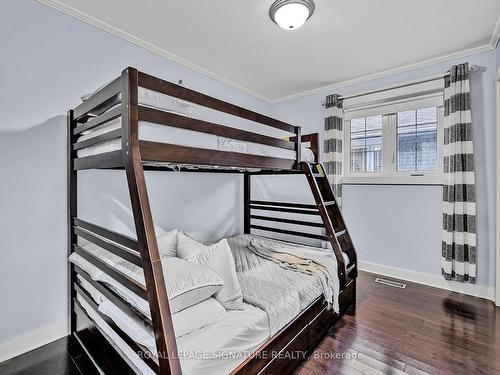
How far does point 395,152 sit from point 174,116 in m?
2.81

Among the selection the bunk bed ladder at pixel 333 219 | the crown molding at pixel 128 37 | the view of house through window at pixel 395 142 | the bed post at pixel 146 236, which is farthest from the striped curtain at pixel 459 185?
the bed post at pixel 146 236

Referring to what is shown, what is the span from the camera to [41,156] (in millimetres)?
1859

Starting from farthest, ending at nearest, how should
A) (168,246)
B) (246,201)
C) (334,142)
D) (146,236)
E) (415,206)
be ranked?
(246,201)
(334,142)
(415,206)
(168,246)
(146,236)

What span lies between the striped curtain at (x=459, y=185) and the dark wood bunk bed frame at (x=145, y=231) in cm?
126

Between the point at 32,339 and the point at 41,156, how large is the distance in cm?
129

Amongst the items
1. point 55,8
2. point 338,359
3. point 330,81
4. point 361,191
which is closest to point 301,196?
point 361,191

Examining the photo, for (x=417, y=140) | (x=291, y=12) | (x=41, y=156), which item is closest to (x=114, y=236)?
(x=41, y=156)

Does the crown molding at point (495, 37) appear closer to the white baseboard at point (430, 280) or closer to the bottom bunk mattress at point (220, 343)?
the white baseboard at point (430, 280)

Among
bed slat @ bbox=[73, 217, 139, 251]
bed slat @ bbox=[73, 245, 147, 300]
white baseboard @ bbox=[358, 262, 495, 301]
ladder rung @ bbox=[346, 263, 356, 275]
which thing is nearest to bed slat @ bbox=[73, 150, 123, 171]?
bed slat @ bbox=[73, 217, 139, 251]

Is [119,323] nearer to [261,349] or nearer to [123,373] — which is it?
[123,373]

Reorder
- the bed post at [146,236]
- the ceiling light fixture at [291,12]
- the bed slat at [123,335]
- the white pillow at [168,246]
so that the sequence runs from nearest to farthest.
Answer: the bed post at [146,236], the bed slat at [123,335], the ceiling light fixture at [291,12], the white pillow at [168,246]

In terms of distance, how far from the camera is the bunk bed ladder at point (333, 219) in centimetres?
215

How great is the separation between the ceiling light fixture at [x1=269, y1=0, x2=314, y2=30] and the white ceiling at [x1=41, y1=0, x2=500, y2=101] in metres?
0.07

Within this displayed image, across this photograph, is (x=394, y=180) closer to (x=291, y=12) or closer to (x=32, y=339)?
(x=291, y=12)
